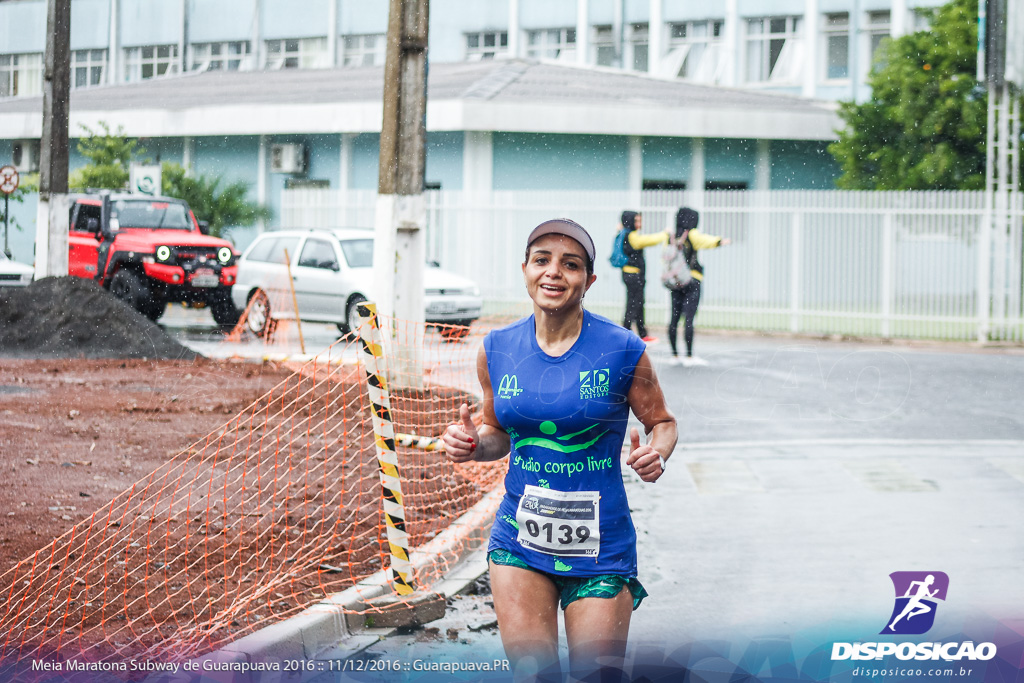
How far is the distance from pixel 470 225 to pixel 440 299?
20.1ft

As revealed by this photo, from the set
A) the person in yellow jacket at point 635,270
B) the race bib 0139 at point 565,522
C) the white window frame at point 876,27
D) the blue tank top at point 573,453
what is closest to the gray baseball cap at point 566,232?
the blue tank top at point 573,453

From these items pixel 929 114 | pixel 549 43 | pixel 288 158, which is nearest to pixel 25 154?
pixel 288 158

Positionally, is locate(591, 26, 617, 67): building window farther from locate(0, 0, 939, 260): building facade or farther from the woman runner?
the woman runner

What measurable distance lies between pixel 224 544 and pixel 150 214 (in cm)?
1639

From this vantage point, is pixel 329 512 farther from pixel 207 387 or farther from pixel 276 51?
Answer: pixel 276 51

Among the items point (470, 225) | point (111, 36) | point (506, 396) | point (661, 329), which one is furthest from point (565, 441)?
point (111, 36)

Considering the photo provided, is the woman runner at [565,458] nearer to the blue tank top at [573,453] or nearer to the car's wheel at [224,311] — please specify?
the blue tank top at [573,453]

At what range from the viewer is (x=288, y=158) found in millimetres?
31781

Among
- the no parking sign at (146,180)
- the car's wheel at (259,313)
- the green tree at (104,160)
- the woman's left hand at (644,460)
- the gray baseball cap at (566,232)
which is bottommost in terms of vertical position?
the woman's left hand at (644,460)

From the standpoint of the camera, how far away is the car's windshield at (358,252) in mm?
19375

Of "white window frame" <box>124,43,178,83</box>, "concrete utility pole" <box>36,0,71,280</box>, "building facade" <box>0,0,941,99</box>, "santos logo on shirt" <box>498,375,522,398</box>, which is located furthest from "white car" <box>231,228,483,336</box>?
"white window frame" <box>124,43,178,83</box>

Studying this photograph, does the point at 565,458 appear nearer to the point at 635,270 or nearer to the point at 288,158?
the point at 635,270

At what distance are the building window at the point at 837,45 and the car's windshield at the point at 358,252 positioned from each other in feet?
65.8

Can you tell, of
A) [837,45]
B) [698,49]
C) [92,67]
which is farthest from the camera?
[92,67]
